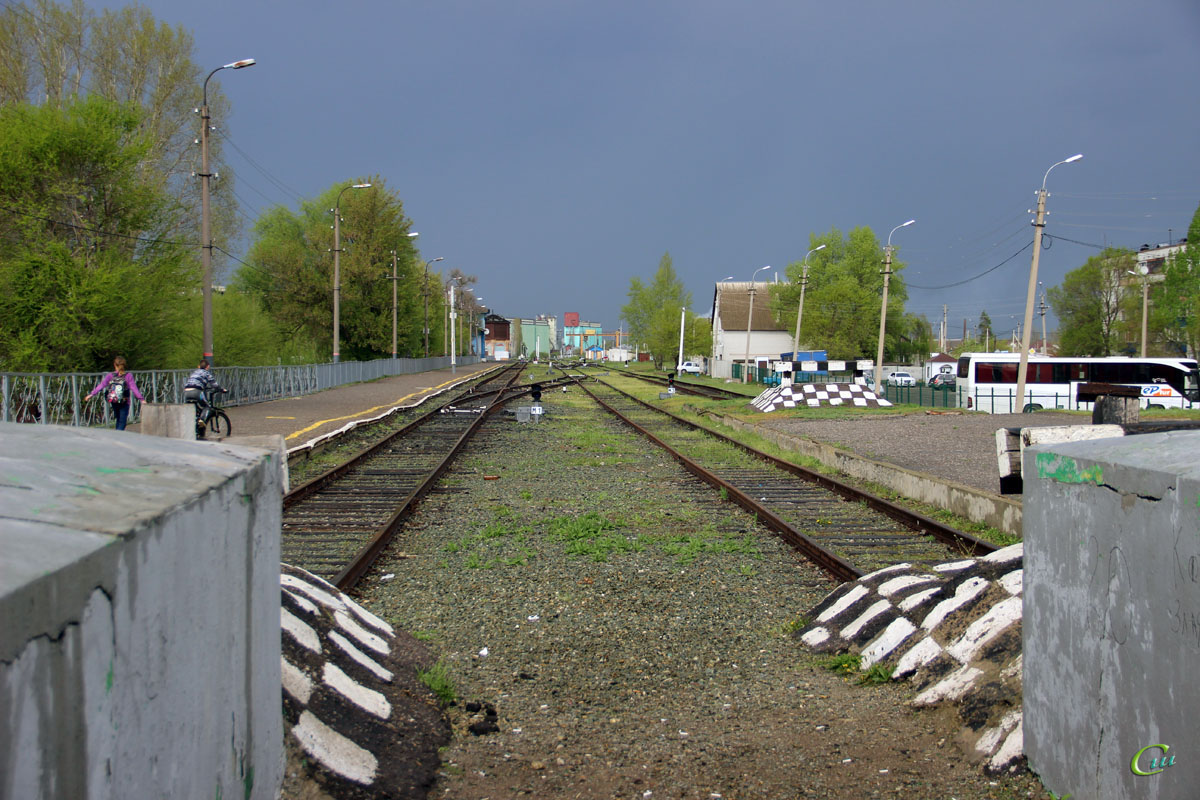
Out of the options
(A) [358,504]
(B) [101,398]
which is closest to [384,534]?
(A) [358,504]

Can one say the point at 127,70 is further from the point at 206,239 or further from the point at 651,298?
the point at 651,298

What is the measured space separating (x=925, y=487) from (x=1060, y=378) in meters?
30.1

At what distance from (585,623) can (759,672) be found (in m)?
1.28

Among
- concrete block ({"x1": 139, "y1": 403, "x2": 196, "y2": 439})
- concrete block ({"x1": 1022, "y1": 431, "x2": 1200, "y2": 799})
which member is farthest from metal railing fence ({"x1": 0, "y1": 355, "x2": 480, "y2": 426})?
concrete block ({"x1": 1022, "y1": 431, "x2": 1200, "y2": 799})

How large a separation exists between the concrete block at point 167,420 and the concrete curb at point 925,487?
6925mm

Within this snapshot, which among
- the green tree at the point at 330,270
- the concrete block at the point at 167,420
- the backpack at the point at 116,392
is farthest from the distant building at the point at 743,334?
the concrete block at the point at 167,420

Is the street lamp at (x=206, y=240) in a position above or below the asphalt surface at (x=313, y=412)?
above

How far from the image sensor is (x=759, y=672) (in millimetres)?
5027

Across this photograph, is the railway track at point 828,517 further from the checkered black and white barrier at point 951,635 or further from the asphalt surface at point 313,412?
the asphalt surface at point 313,412

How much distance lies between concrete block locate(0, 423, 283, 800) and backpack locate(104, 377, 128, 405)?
1389 centimetres

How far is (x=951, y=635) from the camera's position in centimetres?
475

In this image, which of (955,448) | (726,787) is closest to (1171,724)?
(726,787)

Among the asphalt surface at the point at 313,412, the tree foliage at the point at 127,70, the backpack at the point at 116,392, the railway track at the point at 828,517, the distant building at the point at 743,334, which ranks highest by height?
the tree foliage at the point at 127,70

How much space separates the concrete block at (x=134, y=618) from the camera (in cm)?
156
